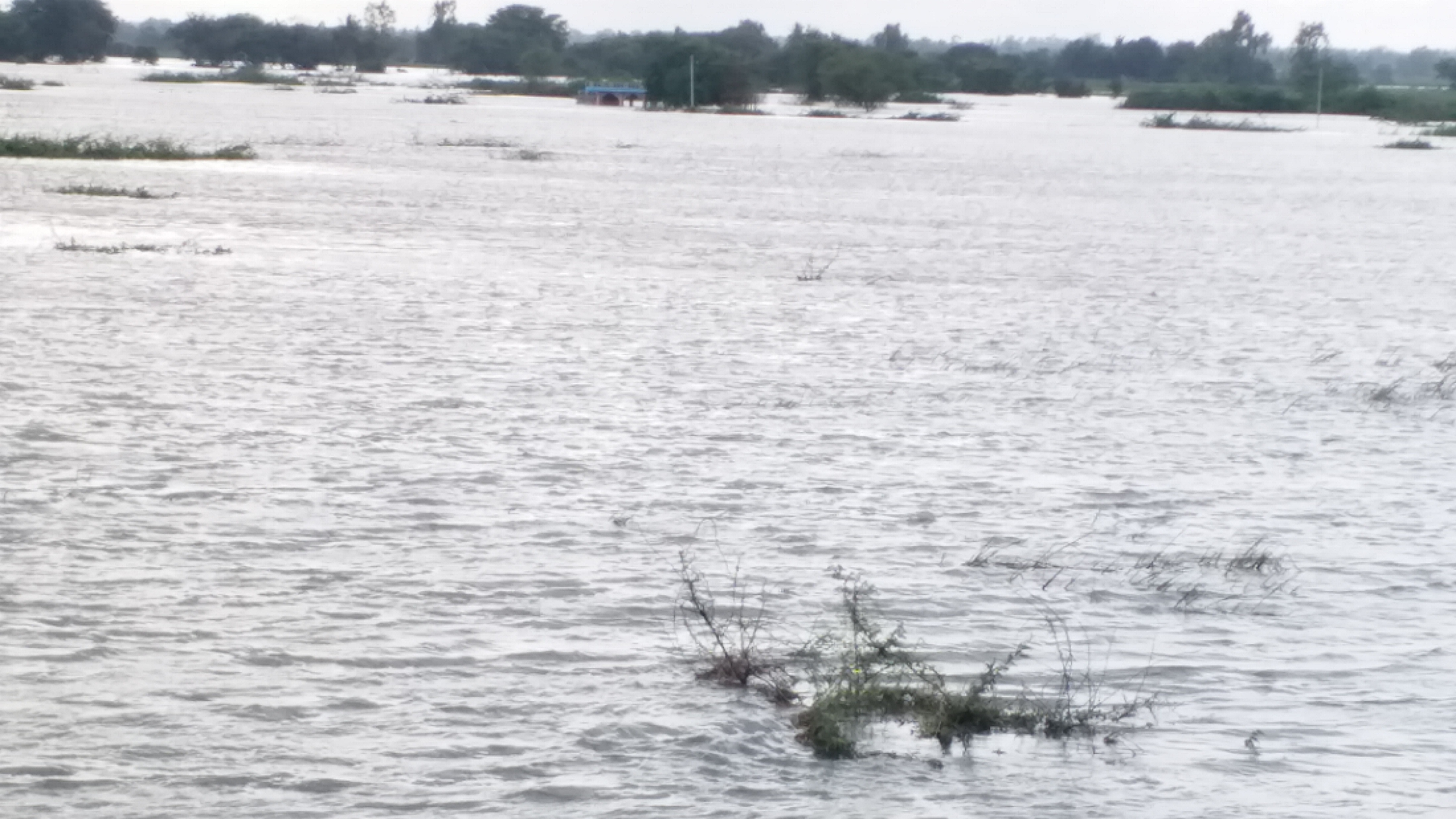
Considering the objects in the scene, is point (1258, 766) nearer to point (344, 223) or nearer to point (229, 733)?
point (229, 733)

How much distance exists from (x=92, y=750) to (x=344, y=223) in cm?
3012

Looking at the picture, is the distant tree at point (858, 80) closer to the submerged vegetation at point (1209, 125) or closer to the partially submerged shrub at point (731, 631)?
the submerged vegetation at point (1209, 125)

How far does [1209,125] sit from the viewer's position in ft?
425

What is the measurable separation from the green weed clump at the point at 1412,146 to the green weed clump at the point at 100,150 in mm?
61481

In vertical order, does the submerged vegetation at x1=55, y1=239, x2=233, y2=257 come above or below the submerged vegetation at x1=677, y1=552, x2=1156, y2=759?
above

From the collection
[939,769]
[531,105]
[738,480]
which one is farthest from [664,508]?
[531,105]

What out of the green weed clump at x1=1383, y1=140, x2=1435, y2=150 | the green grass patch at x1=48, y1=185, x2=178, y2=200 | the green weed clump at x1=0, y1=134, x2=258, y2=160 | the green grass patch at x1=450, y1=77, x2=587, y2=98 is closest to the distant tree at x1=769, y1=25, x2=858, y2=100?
the green grass patch at x1=450, y1=77, x2=587, y2=98

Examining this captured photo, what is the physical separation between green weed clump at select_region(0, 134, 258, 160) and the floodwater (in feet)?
64.8

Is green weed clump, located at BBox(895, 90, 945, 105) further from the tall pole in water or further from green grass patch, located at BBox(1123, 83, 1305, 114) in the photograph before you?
the tall pole in water

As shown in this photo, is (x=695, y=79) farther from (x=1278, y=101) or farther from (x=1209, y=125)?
(x=1278, y=101)

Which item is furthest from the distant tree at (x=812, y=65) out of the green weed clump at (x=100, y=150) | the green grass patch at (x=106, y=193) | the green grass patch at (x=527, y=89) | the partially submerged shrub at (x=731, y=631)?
the partially submerged shrub at (x=731, y=631)

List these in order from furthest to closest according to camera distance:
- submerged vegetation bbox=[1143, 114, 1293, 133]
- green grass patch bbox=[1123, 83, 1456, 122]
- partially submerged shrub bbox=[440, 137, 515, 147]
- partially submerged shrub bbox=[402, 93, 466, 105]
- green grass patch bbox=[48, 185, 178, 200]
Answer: green grass patch bbox=[1123, 83, 1456, 122] < partially submerged shrub bbox=[402, 93, 466, 105] < submerged vegetation bbox=[1143, 114, 1293, 133] < partially submerged shrub bbox=[440, 137, 515, 147] < green grass patch bbox=[48, 185, 178, 200]

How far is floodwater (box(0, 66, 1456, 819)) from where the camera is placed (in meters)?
8.42

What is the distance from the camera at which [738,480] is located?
14.3 meters
